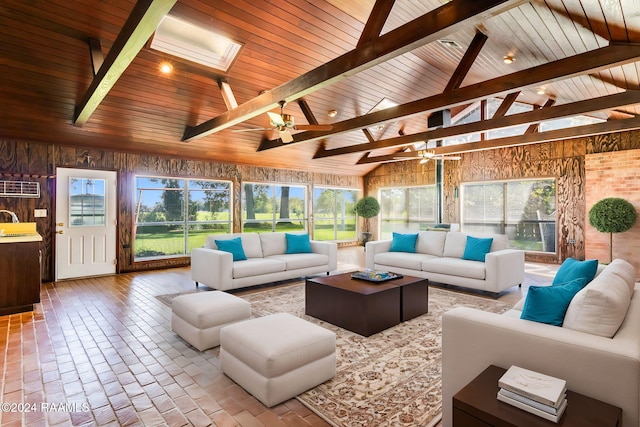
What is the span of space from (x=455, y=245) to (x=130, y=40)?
5.29 meters

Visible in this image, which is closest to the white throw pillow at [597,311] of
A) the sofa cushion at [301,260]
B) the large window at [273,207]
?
the sofa cushion at [301,260]

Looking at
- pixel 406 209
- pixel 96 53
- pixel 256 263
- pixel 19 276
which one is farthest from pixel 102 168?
pixel 406 209

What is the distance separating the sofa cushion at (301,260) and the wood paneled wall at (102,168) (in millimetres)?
2924

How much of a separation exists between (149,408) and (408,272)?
175 inches

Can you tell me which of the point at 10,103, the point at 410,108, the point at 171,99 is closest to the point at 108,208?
the point at 10,103

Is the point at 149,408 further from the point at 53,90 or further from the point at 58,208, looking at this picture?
the point at 58,208

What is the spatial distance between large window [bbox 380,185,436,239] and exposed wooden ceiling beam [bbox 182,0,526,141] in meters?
7.07

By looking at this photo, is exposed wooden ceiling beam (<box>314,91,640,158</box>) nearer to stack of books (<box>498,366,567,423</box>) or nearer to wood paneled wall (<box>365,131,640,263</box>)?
wood paneled wall (<box>365,131,640,263</box>)

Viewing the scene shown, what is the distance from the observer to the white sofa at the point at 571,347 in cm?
145

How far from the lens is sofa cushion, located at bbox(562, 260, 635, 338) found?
5.46 ft

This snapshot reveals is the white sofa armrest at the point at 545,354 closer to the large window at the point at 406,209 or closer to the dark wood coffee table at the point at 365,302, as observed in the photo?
the dark wood coffee table at the point at 365,302

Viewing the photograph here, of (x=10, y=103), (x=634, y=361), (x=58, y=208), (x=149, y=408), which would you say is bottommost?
(x=149, y=408)

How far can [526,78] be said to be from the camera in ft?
12.3

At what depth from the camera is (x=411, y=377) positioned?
256cm
